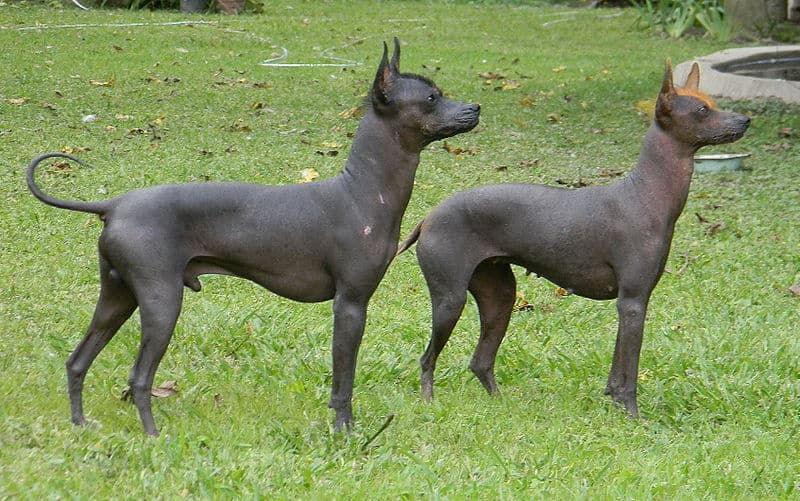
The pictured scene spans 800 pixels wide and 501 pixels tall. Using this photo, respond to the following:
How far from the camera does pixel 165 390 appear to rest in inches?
197

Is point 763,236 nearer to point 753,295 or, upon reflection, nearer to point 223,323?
point 753,295

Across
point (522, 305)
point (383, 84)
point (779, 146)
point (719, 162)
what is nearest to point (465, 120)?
point (383, 84)

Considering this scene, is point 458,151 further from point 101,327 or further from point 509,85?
point 101,327

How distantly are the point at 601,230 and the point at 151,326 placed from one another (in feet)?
6.44

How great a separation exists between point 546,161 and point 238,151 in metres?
2.53

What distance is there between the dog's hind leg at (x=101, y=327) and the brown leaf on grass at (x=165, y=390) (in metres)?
0.44

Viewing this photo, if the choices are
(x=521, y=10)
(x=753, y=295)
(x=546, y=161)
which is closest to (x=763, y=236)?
(x=753, y=295)

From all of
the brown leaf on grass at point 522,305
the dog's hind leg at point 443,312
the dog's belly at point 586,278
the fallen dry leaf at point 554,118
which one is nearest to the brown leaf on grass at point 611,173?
the fallen dry leaf at point 554,118

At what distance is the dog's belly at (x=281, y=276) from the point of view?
4.50 meters

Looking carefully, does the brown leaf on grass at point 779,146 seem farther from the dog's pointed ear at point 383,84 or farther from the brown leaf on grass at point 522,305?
the dog's pointed ear at point 383,84

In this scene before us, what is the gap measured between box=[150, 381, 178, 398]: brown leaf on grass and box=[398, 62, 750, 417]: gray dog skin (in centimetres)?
110

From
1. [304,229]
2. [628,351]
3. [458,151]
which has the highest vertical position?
[304,229]

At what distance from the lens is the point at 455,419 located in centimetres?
493

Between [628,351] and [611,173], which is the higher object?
[628,351]
